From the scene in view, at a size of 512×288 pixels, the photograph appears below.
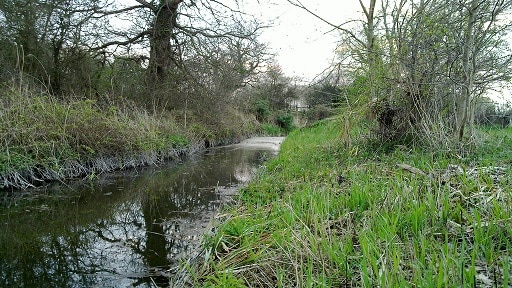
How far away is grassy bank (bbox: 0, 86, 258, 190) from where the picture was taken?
627cm

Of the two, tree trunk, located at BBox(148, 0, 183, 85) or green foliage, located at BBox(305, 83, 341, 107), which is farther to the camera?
tree trunk, located at BBox(148, 0, 183, 85)

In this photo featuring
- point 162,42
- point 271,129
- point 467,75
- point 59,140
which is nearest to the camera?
point 467,75

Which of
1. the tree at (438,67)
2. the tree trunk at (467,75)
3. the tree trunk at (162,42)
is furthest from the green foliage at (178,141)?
the tree trunk at (467,75)

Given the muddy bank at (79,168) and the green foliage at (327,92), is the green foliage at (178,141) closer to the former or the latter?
the muddy bank at (79,168)

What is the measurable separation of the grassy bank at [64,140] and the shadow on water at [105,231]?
538 mm

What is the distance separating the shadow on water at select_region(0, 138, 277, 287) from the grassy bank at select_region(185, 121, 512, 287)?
0.78 meters

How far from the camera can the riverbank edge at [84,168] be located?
6.17 meters

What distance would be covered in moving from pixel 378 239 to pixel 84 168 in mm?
7088

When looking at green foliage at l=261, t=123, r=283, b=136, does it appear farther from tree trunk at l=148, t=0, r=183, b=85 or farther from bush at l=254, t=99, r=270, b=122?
tree trunk at l=148, t=0, r=183, b=85

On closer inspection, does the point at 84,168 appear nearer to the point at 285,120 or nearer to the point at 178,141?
the point at 178,141

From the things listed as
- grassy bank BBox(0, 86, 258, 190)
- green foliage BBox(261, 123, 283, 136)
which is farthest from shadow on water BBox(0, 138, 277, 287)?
green foliage BBox(261, 123, 283, 136)

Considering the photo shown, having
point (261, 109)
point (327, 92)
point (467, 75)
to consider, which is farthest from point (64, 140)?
point (261, 109)

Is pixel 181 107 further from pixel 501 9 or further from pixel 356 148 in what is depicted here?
pixel 501 9

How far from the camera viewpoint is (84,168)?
7602mm
